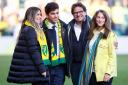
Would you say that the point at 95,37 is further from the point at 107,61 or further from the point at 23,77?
the point at 23,77

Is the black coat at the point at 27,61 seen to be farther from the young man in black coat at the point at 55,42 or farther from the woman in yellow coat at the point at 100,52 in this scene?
the woman in yellow coat at the point at 100,52

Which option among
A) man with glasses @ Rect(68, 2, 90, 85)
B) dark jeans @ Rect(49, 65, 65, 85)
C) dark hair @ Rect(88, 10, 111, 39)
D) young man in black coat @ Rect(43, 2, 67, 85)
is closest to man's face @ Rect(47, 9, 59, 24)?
young man in black coat @ Rect(43, 2, 67, 85)

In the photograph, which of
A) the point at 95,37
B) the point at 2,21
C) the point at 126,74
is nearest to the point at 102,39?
the point at 95,37

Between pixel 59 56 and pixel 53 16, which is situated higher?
pixel 53 16

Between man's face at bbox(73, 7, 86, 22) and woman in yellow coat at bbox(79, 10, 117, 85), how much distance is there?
236 mm

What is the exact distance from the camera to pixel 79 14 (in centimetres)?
822

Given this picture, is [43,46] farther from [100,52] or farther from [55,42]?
[100,52]

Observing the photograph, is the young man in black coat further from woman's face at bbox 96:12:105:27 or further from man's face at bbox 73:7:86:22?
woman's face at bbox 96:12:105:27

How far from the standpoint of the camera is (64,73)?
834 centimetres

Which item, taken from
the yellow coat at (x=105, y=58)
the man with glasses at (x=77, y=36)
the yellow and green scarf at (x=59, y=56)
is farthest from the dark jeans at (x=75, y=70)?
the yellow coat at (x=105, y=58)

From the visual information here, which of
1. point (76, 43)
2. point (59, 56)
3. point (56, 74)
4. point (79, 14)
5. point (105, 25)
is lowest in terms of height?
point (56, 74)

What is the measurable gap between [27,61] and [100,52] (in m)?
1.01

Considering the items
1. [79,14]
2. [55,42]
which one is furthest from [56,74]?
[79,14]

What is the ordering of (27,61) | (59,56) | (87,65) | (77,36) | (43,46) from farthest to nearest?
(77,36) < (59,56) < (87,65) < (43,46) < (27,61)
